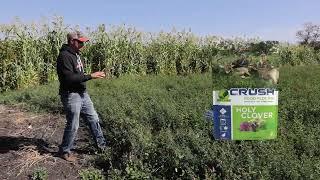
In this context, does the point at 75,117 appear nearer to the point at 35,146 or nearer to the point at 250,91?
the point at 35,146

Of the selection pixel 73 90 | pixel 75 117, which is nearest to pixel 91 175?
pixel 75 117

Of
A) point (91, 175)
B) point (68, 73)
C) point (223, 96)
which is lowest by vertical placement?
point (91, 175)

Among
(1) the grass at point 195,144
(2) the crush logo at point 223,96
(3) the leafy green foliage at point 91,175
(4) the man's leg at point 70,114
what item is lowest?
(3) the leafy green foliage at point 91,175

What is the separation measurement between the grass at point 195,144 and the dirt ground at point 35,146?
39 cm

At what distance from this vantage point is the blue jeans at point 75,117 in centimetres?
732

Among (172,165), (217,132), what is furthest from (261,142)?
(172,165)

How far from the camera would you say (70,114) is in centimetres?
738

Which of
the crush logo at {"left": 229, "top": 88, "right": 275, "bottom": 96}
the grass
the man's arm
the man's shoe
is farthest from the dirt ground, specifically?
the crush logo at {"left": 229, "top": 88, "right": 275, "bottom": 96}

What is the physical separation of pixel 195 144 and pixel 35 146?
8.84 ft

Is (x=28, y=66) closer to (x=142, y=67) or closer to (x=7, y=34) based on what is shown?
(x=7, y=34)

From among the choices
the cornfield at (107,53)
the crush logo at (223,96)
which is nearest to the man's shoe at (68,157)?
the crush logo at (223,96)

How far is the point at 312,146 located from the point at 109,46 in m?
10.8

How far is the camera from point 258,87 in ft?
21.3

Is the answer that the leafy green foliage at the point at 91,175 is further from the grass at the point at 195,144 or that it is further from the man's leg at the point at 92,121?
the man's leg at the point at 92,121
